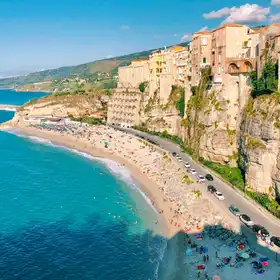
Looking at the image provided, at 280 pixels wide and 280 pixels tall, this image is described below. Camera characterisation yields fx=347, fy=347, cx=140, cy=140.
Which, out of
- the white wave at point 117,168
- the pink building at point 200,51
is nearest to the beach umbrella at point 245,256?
the white wave at point 117,168

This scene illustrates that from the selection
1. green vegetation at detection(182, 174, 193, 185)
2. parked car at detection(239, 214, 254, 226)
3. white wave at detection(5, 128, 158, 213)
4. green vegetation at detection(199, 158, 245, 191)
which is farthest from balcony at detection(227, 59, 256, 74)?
white wave at detection(5, 128, 158, 213)

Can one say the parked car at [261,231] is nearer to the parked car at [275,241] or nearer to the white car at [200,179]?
the parked car at [275,241]

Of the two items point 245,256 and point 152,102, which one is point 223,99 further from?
point 152,102

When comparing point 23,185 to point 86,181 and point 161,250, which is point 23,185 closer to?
point 86,181

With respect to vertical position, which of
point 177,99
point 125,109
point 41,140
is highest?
point 177,99

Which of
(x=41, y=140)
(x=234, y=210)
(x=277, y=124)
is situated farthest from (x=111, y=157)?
(x=277, y=124)

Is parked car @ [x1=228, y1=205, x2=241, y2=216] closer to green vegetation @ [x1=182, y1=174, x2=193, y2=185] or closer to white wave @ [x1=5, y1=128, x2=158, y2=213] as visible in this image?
green vegetation @ [x1=182, y1=174, x2=193, y2=185]

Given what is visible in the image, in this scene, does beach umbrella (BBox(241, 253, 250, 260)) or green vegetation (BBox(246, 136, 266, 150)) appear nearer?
beach umbrella (BBox(241, 253, 250, 260))

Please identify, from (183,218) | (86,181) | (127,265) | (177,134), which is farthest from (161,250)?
(177,134)
